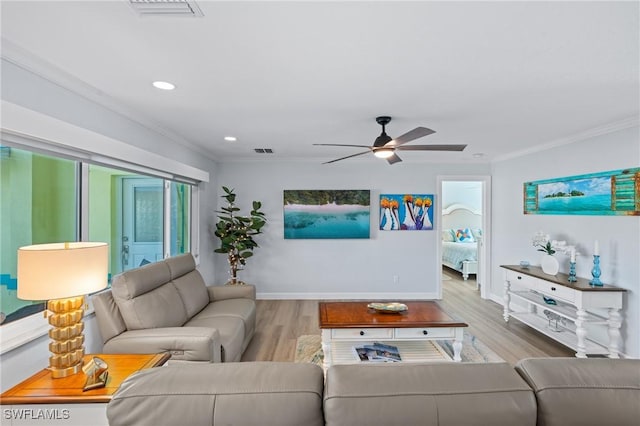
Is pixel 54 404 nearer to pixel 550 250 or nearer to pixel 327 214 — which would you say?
pixel 327 214

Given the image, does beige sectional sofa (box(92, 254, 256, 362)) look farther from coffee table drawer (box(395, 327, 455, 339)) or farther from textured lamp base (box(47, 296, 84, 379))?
coffee table drawer (box(395, 327, 455, 339))

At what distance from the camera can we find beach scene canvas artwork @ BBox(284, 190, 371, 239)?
516 cm

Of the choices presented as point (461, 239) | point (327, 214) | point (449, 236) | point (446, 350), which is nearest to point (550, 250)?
point (446, 350)

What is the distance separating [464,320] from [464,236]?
425 centimetres

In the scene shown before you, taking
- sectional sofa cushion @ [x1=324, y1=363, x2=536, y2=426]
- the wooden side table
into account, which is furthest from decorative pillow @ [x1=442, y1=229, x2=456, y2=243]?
the wooden side table

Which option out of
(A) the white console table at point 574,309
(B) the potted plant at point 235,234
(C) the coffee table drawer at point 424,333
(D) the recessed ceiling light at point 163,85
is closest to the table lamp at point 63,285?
(D) the recessed ceiling light at point 163,85

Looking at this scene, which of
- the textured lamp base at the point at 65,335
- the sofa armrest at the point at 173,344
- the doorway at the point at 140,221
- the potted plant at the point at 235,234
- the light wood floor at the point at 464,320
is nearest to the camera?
the textured lamp base at the point at 65,335

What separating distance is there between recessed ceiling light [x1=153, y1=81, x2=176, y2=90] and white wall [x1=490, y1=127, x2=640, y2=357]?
13.5ft

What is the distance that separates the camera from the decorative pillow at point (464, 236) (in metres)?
7.92

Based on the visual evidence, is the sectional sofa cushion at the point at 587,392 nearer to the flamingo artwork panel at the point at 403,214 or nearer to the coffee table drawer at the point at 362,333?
the coffee table drawer at the point at 362,333

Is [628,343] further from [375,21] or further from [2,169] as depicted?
[2,169]

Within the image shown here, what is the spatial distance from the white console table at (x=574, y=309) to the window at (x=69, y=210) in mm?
4432

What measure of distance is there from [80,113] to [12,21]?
846mm

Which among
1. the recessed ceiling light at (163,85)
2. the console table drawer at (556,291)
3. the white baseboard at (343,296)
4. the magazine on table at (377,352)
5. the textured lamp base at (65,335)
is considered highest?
the recessed ceiling light at (163,85)
